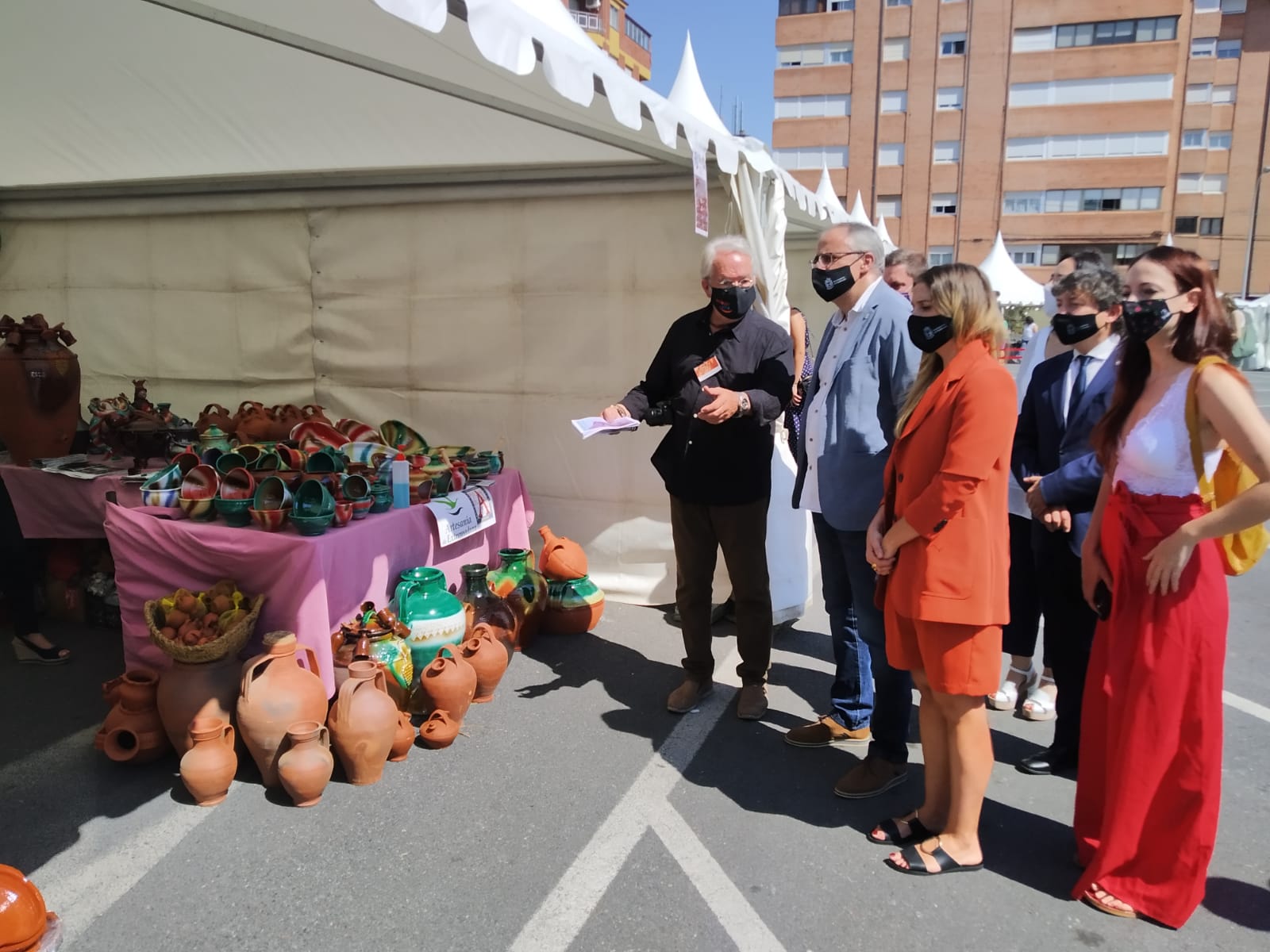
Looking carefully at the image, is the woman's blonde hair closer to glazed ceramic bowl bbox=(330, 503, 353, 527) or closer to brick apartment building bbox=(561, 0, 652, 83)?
glazed ceramic bowl bbox=(330, 503, 353, 527)

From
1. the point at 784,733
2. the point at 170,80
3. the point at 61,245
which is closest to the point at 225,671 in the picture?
the point at 784,733

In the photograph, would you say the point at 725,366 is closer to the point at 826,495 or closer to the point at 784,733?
the point at 826,495

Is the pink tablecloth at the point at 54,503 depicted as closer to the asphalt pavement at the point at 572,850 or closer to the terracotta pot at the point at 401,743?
the asphalt pavement at the point at 572,850

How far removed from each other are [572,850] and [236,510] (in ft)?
5.65

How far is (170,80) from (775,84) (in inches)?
1544

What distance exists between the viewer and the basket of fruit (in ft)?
8.83

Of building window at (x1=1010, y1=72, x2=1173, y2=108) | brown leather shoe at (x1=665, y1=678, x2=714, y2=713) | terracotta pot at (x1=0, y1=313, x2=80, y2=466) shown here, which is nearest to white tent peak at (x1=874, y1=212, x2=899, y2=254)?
brown leather shoe at (x1=665, y1=678, x2=714, y2=713)

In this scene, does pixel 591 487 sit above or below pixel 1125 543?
below

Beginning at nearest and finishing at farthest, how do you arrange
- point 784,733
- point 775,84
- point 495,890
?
point 495,890 → point 784,733 → point 775,84

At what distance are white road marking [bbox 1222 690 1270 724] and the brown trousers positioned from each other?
1944mm

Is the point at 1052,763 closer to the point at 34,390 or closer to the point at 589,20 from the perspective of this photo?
the point at 34,390

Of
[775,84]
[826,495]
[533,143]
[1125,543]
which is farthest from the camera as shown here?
[775,84]

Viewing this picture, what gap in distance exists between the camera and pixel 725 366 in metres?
2.97

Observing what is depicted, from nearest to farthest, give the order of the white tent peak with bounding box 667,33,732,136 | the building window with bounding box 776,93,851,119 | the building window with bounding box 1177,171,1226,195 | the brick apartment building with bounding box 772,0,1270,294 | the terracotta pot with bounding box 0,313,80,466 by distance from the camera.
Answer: the terracotta pot with bounding box 0,313,80,466, the white tent peak with bounding box 667,33,732,136, the brick apartment building with bounding box 772,0,1270,294, the building window with bounding box 1177,171,1226,195, the building window with bounding box 776,93,851,119
